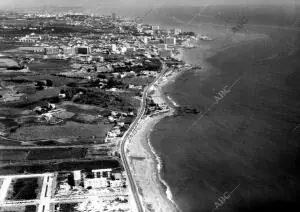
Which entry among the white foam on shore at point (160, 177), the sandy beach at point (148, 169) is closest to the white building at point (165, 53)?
the sandy beach at point (148, 169)

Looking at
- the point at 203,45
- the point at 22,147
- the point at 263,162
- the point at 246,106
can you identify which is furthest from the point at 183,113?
the point at 203,45

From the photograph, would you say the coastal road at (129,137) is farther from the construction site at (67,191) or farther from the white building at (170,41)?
the white building at (170,41)

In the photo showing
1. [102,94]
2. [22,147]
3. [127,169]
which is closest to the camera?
[127,169]

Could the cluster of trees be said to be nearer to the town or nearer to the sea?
the town

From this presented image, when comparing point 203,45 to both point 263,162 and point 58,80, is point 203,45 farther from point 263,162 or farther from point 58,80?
point 263,162

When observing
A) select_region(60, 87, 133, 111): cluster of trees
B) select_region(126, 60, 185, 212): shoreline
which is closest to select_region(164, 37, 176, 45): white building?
select_region(60, 87, 133, 111): cluster of trees
